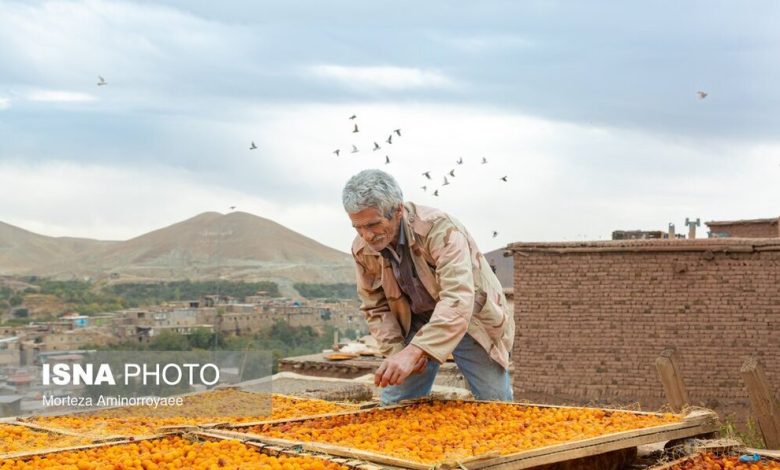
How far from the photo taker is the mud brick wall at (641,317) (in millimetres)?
10312

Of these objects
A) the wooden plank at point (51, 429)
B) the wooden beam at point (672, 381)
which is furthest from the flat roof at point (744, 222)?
the wooden plank at point (51, 429)

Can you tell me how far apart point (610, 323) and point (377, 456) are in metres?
8.39

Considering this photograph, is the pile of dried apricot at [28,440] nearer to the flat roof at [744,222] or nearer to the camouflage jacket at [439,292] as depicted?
the camouflage jacket at [439,292]

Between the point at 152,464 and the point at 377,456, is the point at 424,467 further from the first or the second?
the point at 152,464

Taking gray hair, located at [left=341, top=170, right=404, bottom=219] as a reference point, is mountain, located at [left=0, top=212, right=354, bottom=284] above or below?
above

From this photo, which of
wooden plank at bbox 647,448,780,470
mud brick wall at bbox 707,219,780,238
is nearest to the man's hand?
wooden plank at bbox 647,448,780,470

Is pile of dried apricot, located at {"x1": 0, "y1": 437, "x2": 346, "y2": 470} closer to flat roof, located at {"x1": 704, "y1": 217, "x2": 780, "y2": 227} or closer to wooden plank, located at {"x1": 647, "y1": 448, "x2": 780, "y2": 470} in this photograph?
wooden plank, located at {"x1": 647, "y1": 448, "x2": 780, "y2": 470}

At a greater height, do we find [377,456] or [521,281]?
[521,281]

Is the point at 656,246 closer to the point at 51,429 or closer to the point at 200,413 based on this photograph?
the point at 200,413

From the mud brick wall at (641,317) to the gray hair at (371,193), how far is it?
7.19 meters

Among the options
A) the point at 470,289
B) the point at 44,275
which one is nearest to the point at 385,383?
the point at 470,289

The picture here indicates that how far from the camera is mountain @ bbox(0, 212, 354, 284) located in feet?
71.7

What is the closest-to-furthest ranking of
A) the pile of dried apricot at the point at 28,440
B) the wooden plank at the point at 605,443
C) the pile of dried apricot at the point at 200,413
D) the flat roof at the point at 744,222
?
the wooden plank at the point at 605,443
the pile of dried apricot at the point at 28,440
the pile of dried apricot at the point at 200,413
the flat roof at the point at 744,222

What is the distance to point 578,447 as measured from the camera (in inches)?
131
